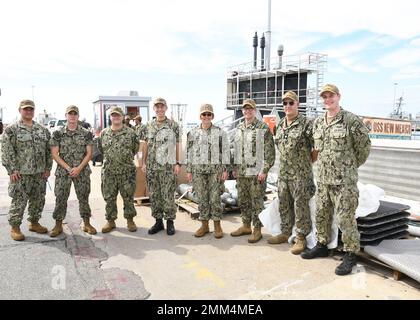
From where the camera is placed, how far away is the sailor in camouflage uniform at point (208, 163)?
14.9ft

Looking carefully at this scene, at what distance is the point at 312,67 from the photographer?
22.1 metres

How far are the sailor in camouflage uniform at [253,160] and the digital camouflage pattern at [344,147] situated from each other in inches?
37.5

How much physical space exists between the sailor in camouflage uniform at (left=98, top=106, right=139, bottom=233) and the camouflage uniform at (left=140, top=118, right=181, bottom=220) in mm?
238

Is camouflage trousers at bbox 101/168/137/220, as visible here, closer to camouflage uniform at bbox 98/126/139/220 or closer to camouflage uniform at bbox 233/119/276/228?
camouflage uniform at bbox 98/126/139/220

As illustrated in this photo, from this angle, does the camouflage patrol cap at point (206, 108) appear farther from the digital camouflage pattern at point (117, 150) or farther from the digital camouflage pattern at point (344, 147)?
the digital camouflage pattern at point (344, 147)

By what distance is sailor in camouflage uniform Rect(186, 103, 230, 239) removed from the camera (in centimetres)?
454

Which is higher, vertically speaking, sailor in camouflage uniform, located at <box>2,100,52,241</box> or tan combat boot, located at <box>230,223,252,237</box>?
sailor in camouflage uniform, located at <box>2,100,52,241</box>

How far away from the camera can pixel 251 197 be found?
14.9 feet

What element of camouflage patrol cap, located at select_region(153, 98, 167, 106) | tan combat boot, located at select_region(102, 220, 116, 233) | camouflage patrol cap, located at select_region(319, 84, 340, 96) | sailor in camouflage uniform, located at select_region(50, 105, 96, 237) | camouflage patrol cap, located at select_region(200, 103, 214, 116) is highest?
camouflage patrol cap, located at select_region(319, 84, 340, 96)

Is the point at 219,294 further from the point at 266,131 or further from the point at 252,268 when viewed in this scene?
the point at 266,131

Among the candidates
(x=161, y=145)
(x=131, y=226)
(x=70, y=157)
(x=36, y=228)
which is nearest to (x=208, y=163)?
(x=161, y=145)

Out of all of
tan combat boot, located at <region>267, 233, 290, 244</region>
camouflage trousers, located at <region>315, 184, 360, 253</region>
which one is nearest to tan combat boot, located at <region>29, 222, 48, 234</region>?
tan combat boot, located at <region>267, 233, 290, 244</region>
